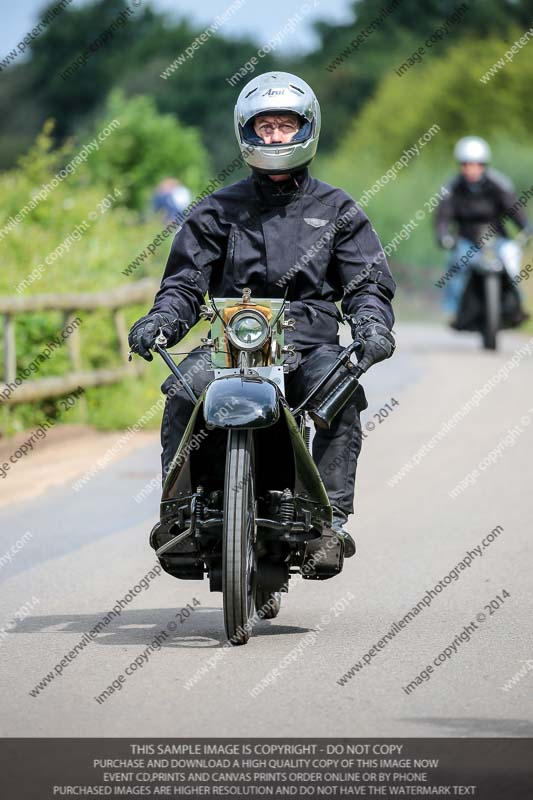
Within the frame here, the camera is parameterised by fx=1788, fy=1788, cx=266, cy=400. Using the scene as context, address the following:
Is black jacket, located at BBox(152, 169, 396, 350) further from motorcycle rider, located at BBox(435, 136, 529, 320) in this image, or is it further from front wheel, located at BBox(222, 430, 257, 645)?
motorcycle rider, located at BBox(435, 136, 529, 320)

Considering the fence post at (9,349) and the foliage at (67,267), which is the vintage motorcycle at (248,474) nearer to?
the fence post at (9,349)

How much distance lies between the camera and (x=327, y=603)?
26.2 ft

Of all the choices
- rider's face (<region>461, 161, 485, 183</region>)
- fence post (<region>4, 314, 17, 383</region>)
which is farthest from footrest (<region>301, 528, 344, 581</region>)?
rider's face (<region>461, 161, 485, 183</region>)

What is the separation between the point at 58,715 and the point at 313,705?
0.83 meters

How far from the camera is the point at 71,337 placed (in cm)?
1573

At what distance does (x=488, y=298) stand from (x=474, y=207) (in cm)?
121

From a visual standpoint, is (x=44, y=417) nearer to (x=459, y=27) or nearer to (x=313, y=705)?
(x=313, y=705)

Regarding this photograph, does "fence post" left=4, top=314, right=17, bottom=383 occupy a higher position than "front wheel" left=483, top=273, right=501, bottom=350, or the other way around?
"fence post" left=4, top=314, right=17, bottom=383

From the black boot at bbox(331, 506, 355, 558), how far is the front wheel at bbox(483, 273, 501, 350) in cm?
1289

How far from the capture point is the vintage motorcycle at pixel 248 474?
6539 mm

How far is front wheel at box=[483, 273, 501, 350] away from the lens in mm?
19828

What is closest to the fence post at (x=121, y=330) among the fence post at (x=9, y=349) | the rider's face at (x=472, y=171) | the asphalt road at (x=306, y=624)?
the fence post at (x=9, y=349)

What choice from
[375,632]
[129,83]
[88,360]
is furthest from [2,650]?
[129,83]

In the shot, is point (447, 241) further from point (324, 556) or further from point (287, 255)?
point (324, 556)
